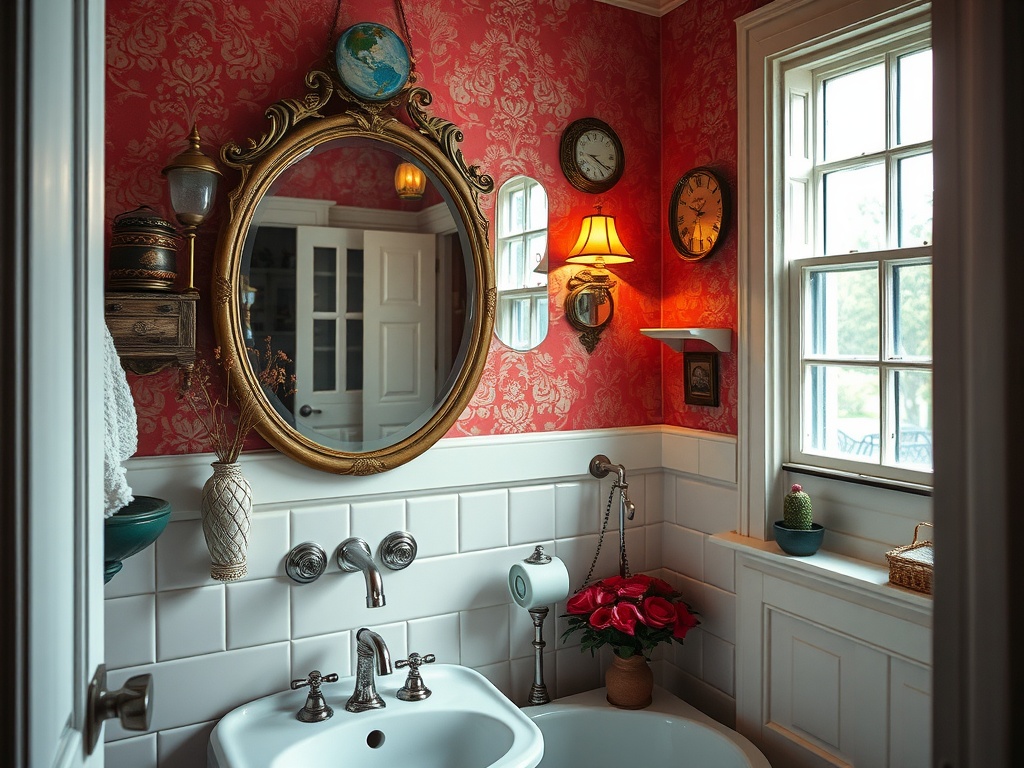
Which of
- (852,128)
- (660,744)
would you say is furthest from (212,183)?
(660,744)

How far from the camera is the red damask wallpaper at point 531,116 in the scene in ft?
5.32

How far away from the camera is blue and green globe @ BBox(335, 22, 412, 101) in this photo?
173 centimetres

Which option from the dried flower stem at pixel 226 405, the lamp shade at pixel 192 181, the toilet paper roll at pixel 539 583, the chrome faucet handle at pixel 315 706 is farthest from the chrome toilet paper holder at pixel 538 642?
the lamp shade at pixel 192 181

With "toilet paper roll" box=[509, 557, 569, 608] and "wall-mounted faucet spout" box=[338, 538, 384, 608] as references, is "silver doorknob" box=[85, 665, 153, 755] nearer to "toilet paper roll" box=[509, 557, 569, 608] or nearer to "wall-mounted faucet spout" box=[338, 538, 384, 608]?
"wall-mounted faucet spout" box=[338, 538, 384, 608]

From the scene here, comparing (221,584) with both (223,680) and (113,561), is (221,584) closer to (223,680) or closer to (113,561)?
(223,680)

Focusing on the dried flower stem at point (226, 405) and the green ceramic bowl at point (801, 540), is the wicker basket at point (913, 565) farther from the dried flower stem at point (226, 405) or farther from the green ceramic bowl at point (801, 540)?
the dried flower stem at point (226, 405)

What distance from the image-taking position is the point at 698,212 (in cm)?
211

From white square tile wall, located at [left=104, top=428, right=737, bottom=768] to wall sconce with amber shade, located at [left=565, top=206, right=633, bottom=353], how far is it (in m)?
0.31

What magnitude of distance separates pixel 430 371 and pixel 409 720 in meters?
0.80

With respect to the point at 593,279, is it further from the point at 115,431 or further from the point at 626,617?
the point at 115,431

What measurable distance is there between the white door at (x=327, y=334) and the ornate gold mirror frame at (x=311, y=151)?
0.06 m

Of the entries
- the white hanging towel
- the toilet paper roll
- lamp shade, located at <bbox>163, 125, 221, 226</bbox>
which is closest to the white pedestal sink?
the toilet paper roll

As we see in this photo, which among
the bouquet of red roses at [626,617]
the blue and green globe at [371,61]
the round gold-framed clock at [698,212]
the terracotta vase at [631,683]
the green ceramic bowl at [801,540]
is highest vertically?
the blue and green globe at [371,61]
